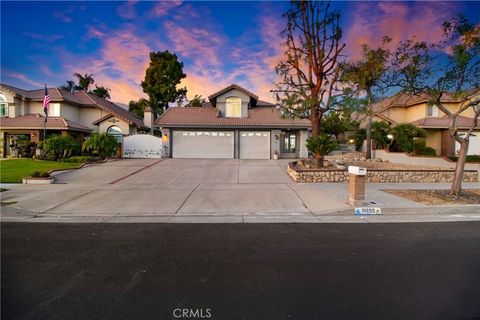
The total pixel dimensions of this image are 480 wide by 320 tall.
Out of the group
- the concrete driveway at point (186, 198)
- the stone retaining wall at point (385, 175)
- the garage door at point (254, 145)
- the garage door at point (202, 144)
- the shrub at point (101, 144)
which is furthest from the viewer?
the garage door at point (254, 145)

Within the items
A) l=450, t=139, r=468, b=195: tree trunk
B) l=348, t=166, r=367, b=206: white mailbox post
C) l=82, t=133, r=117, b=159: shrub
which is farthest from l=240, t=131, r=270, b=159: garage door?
l=348, t=166, r=367, b=206: white mailbox post

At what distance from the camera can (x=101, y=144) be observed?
71.0 feet

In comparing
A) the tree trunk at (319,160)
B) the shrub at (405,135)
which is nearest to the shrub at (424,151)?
the shrub at (405,135)

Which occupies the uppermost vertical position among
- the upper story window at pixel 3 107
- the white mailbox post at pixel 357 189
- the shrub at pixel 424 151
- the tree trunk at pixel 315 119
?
the upper story window at pixel 3 107

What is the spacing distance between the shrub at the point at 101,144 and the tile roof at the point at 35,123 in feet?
13.3

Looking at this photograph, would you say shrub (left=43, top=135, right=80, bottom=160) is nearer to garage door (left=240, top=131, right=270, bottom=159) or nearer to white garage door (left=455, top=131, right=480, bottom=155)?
garage door (left=240, top=131, right=270, bottom=159)

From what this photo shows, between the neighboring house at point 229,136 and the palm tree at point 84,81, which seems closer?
the neighboring house at point 229,136

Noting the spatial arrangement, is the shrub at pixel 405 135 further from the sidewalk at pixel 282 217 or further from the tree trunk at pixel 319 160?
the sidewalk at pixel 282 217

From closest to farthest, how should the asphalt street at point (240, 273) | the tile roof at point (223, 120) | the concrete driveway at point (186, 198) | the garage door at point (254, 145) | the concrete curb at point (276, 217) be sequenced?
1. the asphalt street at point (240, 273)
2. the concrete curb at point (276, 217)
3. the concrete driveway at point (186, 198)
4. the tile roof at point (223, 120)
5. the garage door at point (254, 145)

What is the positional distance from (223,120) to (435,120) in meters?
21.4

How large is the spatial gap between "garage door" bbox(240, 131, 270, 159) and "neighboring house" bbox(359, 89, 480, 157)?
10623 millimetres

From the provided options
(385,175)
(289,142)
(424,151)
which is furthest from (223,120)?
(424,151)

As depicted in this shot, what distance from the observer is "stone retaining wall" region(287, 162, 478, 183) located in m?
13.9

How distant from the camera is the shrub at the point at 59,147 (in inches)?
814
